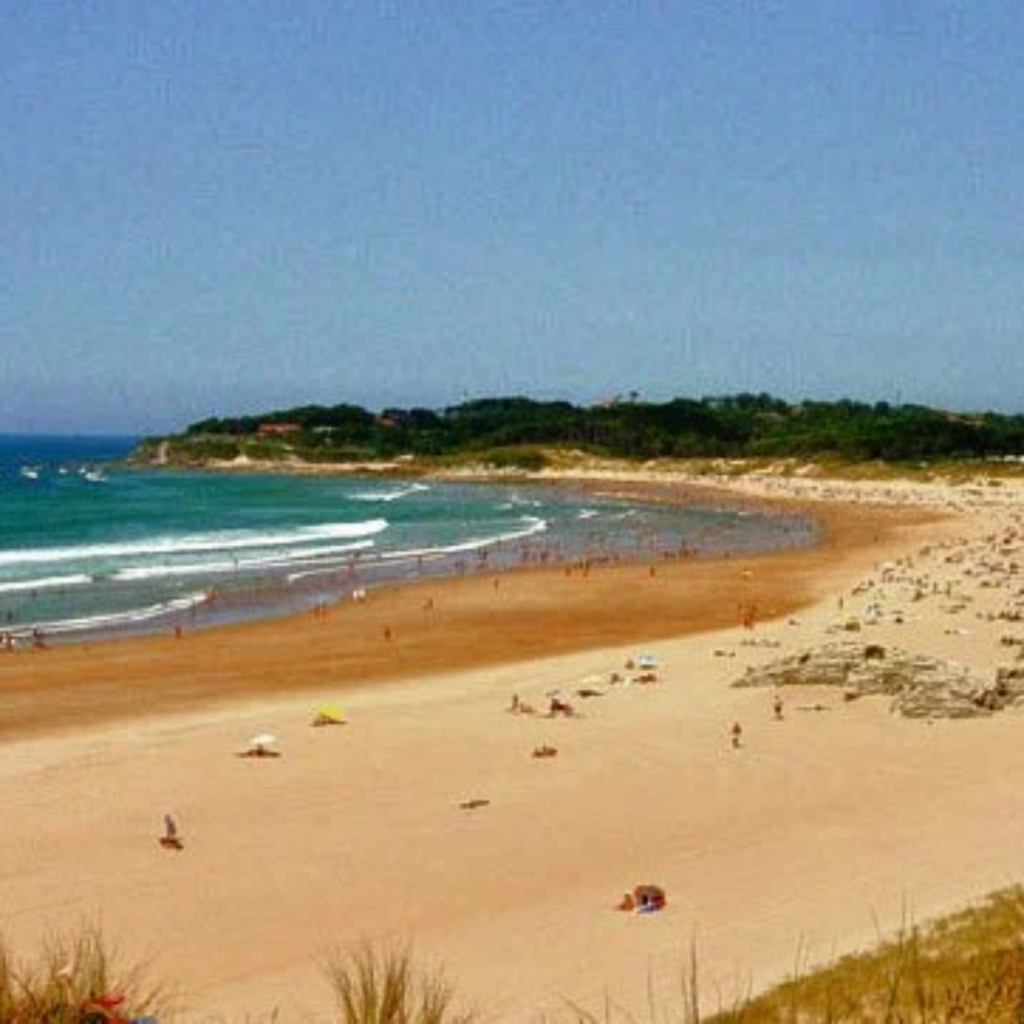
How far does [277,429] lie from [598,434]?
45.5m

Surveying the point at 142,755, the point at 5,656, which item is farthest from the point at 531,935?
the point at 5,656

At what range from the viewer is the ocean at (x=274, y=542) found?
36.8 metres

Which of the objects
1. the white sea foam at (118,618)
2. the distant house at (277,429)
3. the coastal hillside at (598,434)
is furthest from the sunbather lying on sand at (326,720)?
the distant house at (277,429)

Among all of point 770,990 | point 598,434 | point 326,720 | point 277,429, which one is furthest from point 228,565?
point 277,429

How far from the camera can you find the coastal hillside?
107 m

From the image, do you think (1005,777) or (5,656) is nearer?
(1005,777)

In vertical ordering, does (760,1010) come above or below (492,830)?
above

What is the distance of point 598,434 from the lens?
13062 cm

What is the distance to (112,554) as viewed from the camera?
50000 millimetres

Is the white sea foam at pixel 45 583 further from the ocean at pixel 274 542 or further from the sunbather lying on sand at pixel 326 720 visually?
the sunbather lying on sand at pixel 326 720

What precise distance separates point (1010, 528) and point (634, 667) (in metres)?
35.6

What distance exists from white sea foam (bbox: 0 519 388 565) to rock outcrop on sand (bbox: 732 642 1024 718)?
32.1 meters

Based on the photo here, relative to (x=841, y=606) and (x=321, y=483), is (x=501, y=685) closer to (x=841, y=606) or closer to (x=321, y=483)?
(x=841, y=606)

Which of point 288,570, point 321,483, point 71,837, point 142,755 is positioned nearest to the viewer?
point 71,837
